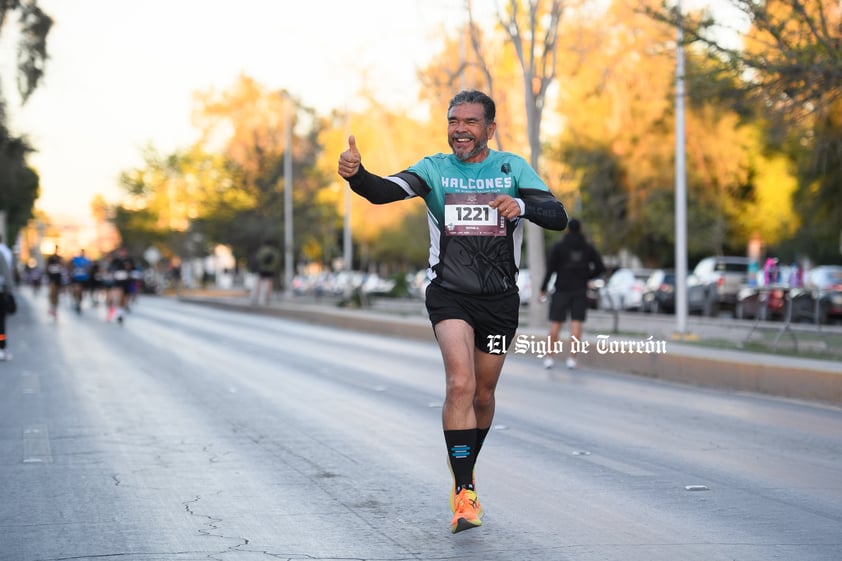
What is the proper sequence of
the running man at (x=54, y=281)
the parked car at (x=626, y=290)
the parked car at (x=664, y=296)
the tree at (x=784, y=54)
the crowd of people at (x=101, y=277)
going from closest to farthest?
the tree at (x=784, y=54)
the crowd of people at (x=101, y=277)
the running man at (x=54, y=281)
the parked car at (x=664, y=296)
the parked car at (x=626, y=290)

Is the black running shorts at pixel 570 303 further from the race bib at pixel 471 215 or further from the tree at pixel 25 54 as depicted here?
the tree at pixel 25 54

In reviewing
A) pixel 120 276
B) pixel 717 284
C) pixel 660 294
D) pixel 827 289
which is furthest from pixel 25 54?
pixel 827 289

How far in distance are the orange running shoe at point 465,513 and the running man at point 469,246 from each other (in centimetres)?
1

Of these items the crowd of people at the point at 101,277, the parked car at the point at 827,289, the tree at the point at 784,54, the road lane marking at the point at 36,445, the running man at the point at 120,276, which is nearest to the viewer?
the road lane marking at the point at 36,445

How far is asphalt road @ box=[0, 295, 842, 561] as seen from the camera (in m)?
6.03

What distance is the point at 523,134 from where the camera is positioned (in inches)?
1465

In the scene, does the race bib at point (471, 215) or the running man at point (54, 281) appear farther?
the running man at point (54, 281)

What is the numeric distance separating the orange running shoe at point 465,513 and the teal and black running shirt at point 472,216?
3.15ft

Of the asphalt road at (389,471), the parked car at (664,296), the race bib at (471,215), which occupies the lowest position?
the asphalt road at (389,471)

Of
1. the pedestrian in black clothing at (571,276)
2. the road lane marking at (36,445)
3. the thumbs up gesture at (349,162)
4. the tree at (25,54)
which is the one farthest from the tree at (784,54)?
the tree at (25,54)

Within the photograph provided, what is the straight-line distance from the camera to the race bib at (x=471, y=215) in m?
6.42

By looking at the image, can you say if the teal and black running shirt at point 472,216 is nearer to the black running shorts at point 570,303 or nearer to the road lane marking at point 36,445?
the road lane marking at point 36,445

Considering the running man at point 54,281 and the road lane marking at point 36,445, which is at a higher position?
the running man at point 54,281

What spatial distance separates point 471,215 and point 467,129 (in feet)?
1.35
